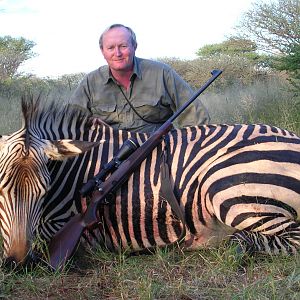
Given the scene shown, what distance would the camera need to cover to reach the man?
418 cm

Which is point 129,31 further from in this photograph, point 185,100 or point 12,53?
point 12,53

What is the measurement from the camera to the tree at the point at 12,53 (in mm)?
17359

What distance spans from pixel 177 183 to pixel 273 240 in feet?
2.03

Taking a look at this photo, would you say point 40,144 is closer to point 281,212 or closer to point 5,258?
point 5,258

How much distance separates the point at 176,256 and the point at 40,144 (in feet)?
3.32

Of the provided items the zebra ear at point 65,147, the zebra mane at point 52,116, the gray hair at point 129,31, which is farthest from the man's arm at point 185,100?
the zebra ear at point 65,147

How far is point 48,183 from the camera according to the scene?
2619 mm

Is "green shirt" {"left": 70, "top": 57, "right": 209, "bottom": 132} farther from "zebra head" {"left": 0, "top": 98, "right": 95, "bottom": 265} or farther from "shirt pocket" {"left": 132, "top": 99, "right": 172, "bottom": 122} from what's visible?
"zebra head" {"left": 0, "top": 98, "right": 95, "bottom": 265}

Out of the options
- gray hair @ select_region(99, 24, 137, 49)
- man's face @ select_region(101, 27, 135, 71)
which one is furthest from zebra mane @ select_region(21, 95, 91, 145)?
gray hair @ select_region(99, 24, 137, 49)

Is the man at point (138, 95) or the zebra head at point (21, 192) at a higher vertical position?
the man at point (138, 95)

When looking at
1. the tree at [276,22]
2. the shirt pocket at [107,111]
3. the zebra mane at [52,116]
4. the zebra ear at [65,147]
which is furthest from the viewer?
the tree at [276,22]

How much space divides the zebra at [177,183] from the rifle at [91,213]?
94 mm

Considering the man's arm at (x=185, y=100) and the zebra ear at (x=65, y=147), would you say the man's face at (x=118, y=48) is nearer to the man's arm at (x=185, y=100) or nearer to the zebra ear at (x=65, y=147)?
the man's arm at (x=185, y=100)

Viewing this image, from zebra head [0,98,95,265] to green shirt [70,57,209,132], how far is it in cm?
164
